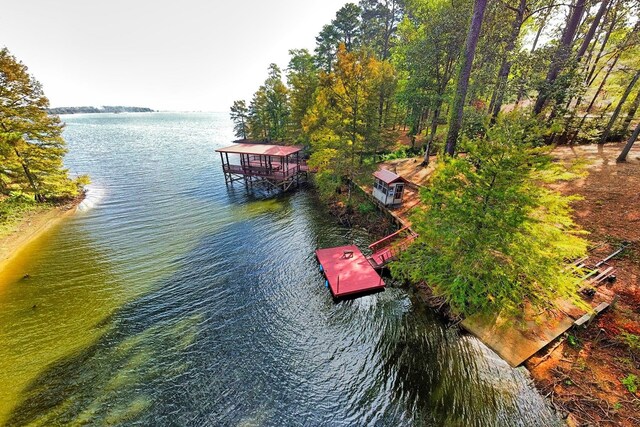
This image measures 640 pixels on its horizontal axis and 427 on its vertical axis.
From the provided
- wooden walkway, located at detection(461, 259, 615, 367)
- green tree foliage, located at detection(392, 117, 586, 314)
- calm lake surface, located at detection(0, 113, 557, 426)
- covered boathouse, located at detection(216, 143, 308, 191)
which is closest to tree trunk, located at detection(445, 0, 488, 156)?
green tree foliage, located at detection(392, 117, 586, 314)

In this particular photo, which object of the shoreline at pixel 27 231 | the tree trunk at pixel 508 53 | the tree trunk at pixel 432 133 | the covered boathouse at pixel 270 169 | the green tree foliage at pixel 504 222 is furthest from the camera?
the covered boathouse at pixel 270 169

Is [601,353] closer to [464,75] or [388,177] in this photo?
[388,177]

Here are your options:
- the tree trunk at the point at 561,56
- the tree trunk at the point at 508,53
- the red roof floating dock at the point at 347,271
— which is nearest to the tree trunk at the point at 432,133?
the tree trunk at the point at 508,53

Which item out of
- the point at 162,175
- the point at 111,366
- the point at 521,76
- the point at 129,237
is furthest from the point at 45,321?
the point at 521,76

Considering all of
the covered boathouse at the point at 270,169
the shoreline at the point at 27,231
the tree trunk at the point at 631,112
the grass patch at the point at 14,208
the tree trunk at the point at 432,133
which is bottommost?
the shoreline at the point at 27,231

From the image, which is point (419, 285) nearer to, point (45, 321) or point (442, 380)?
point (442, 380)

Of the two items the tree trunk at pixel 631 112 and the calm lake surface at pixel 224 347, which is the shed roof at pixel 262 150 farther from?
the tree trunk at pixel 631 112

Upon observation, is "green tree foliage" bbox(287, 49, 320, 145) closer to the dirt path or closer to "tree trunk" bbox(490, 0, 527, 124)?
"tree trunk" bbox(490, 0, 527, 124)
